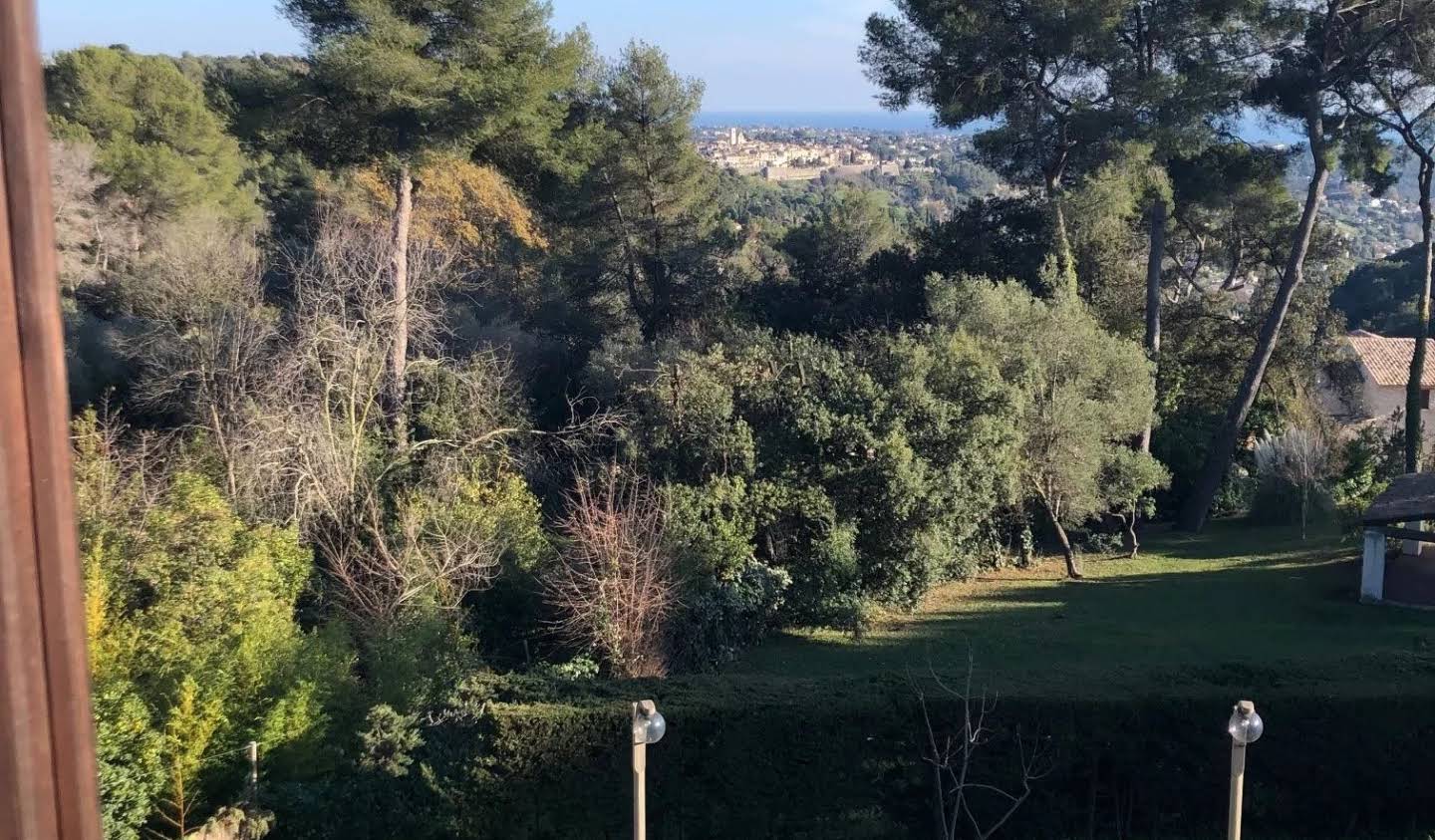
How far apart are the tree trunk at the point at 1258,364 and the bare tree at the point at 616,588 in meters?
14.9

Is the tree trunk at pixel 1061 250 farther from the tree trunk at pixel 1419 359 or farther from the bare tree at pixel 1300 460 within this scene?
the tree trunk at pixel 1419 359

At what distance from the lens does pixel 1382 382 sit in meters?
30.7

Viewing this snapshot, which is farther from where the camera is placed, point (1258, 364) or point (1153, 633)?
point (1258, 364)

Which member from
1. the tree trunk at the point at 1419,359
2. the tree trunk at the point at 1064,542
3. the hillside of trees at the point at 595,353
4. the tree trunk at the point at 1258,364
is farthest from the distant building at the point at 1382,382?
the tree trunk at the point at 1064,542

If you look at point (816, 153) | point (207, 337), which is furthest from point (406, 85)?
point (816, 153)

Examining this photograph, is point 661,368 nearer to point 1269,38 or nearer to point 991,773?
point 991,773

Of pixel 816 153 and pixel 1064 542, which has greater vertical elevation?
pixel 816 153

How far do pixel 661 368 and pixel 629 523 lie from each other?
4384mm

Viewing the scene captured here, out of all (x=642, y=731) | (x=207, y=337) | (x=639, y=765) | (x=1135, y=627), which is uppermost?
(x=207, y=337)

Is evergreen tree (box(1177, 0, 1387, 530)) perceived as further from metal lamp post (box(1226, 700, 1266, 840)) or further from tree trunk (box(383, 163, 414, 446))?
metal lamp post (box(1226, 700, 1266, 840))

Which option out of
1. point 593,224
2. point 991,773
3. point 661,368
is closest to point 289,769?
point 991,773

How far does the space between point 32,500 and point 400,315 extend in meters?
15.4

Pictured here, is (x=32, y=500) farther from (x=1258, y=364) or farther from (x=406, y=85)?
(x=1258, y=364)

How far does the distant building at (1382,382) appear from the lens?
29.3 meters
